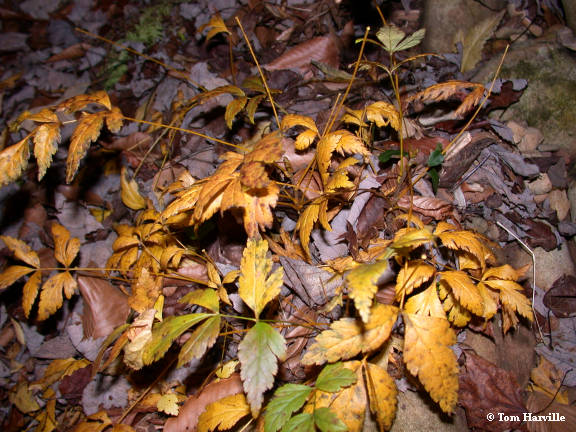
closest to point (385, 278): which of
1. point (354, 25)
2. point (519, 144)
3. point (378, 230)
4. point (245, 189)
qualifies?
point (378, 230)

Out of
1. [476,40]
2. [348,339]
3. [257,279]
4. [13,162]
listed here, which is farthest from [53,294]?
[476,40]

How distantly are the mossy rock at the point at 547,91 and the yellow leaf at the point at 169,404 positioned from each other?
2535 millimetres

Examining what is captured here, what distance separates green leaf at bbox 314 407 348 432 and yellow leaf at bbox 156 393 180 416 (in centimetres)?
86

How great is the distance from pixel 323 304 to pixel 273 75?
180 centimetres

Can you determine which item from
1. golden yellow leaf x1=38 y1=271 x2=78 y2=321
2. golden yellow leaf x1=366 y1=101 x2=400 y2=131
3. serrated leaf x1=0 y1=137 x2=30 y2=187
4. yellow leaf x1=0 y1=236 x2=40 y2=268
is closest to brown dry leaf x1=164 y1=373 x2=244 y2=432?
golden yellow leaf x1=38 y1=271 x2=78 y2=321

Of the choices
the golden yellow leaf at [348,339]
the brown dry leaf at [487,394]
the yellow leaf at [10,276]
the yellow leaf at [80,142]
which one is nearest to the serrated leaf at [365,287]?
the golden yellow leaf at [348,339]

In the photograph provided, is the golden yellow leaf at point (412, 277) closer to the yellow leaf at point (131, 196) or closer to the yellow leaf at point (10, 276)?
the yellow leaf at point (131, 196)

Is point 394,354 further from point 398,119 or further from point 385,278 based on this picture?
point 398,119

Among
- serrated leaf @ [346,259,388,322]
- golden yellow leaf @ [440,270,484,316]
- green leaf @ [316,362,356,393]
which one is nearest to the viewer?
serrated leaf @ [346,259,388,322]

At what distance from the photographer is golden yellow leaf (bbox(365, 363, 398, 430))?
1.26 m

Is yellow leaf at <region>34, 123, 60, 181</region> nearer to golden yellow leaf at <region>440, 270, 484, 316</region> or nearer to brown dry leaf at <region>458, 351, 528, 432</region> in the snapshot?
golden yellow leaf at <region>440, 270, 484, 316</region>

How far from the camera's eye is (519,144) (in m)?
2.06

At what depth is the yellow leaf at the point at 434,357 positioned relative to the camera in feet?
3.92

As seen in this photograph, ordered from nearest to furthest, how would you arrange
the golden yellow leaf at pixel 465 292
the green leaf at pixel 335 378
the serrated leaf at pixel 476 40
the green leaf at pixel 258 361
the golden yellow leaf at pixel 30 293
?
the green leaf at pixel 258 361 → the green leaf at pixel 335 378 → the golden yellow leaf at pixel 465 292 → the golden yellow leaf at pixel 30 293 → the serrated leaf at pixel 476 40
